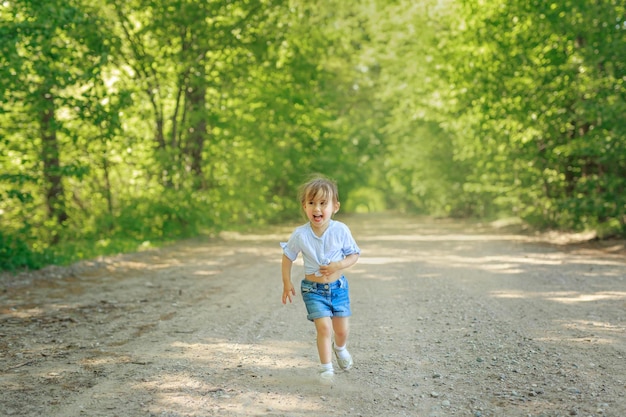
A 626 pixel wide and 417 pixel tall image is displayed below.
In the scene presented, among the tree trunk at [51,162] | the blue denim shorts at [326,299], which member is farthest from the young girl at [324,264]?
the tree trunk at [51,162]

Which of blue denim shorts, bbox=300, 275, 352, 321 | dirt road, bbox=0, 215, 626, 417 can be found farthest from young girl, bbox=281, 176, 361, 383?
dirt road, bbox=0, 215, 626, 417

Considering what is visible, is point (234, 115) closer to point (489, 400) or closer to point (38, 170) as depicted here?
point (38, 170)

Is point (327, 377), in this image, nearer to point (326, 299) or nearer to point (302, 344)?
point (326, 299)

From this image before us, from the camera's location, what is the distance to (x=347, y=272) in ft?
38.3

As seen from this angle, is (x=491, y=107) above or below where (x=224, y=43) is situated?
below

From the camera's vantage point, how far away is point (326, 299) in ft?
16.5

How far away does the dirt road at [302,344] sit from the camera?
435 centimetres

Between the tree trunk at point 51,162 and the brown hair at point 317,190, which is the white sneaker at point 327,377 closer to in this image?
the brown hair at point 317,190

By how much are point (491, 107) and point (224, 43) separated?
25.5 ft

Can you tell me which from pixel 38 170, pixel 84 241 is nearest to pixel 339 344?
pixel 38 170

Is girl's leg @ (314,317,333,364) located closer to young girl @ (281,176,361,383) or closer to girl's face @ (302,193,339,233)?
young girl @ (281,176,361,383)

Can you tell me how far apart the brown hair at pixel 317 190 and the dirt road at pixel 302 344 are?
144 centimetres

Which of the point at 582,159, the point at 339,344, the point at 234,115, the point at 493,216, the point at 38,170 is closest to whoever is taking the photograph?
the point at 339,344

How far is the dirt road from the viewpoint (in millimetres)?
4352
